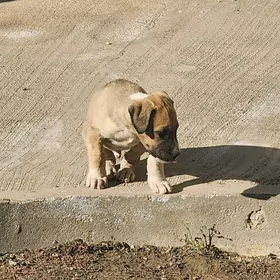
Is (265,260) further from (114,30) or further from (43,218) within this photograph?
(114,30)

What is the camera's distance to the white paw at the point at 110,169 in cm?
596

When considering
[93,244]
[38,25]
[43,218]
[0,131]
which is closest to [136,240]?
[93,244]

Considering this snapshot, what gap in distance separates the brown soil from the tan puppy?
0.45 m

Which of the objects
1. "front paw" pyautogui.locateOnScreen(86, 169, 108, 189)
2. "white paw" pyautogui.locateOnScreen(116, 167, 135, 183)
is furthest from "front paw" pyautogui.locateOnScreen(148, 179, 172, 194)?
"front paw" pyautogui.locateOnScreen(86, 169, 108, 189)

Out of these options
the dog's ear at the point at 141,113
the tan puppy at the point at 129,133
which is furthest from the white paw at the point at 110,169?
the dog's ear at the point at 141,113

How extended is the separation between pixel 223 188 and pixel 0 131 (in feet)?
6.84

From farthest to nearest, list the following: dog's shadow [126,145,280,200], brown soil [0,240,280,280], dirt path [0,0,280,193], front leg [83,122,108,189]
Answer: dirt path [0,0,280,193], dog's shadow [126,145,280,200], front leg [83,122,108,189], brown soil [0,240,280,280]

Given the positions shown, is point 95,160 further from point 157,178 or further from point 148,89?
point 148,89

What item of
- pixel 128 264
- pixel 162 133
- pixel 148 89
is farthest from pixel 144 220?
pixel 148 89

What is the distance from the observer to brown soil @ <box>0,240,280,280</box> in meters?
5.17

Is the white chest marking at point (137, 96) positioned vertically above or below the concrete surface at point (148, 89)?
above

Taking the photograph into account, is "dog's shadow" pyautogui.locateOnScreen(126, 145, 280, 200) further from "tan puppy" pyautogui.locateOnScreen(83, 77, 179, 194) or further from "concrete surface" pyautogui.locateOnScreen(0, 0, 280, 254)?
"tan puppy" pyautogui.locateOnScreen(83, 77, 179, 194)

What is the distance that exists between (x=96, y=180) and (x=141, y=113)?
0.69m

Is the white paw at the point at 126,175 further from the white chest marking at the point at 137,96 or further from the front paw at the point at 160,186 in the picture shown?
the white chest marking at the point at 137,96
